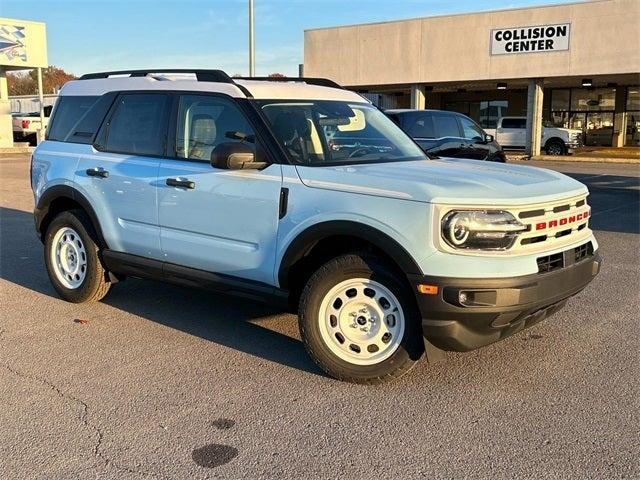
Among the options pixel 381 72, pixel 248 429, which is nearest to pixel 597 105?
pixel 381 72

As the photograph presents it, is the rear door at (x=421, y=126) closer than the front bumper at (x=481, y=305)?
No

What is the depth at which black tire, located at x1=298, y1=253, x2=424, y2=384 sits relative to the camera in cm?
389

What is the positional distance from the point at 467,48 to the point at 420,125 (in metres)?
20.2

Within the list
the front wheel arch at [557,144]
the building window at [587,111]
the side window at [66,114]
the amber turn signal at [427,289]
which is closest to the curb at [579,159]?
the front wheel arch at [557,144]

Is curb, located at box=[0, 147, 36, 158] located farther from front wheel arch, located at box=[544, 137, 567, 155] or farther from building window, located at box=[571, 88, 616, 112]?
building window, located at box=[571, 88, 616, 112]

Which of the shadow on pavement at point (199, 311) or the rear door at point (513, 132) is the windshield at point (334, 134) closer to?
the shadow on pavement at point (199, 311)

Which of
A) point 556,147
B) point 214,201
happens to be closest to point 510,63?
point 556,147

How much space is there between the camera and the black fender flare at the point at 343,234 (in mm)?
3746

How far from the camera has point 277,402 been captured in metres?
3.83

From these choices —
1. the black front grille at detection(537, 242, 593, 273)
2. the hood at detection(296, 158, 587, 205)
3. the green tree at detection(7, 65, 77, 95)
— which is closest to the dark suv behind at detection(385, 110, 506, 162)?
the hood at detection(296, 158, 587, 205)

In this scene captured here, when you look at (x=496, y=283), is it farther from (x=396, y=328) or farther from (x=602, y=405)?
(x=602, y=405)

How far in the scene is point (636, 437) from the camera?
3.40m

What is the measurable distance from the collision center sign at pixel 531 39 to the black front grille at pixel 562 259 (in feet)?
89.5

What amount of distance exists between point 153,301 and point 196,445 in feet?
9.32
